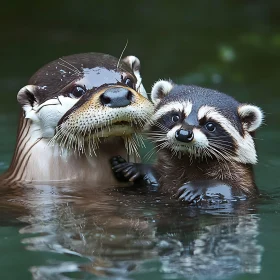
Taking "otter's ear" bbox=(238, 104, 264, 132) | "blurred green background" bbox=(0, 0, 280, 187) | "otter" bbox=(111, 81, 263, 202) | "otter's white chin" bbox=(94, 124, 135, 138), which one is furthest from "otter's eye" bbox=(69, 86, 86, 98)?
"blurred green background" bbox=(0, 0, 280, 187)

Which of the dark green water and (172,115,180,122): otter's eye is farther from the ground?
(172,115,180,122): otter's eye

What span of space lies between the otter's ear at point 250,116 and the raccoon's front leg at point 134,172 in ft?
2.64

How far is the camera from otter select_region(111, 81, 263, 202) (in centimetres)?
571

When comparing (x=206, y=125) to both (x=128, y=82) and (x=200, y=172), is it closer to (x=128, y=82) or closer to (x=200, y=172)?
(x=200, y=172)

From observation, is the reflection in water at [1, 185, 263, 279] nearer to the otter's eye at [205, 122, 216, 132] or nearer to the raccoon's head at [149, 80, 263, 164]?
the raccoon's head at [149, 80, 263, 164]

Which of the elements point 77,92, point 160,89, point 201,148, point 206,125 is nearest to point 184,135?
point 201,148

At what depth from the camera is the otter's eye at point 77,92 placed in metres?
5.79

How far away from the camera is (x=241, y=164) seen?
604 cm

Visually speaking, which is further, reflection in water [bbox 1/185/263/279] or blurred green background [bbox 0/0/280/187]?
blurred green background [bbox 0/0/280/187]

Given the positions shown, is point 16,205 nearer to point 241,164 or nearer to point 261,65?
point 241,164

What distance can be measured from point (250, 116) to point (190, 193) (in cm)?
84

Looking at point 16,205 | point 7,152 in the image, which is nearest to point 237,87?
point 7,152

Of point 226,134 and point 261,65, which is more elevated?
point 261,65

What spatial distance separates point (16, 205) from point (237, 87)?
636 cm
